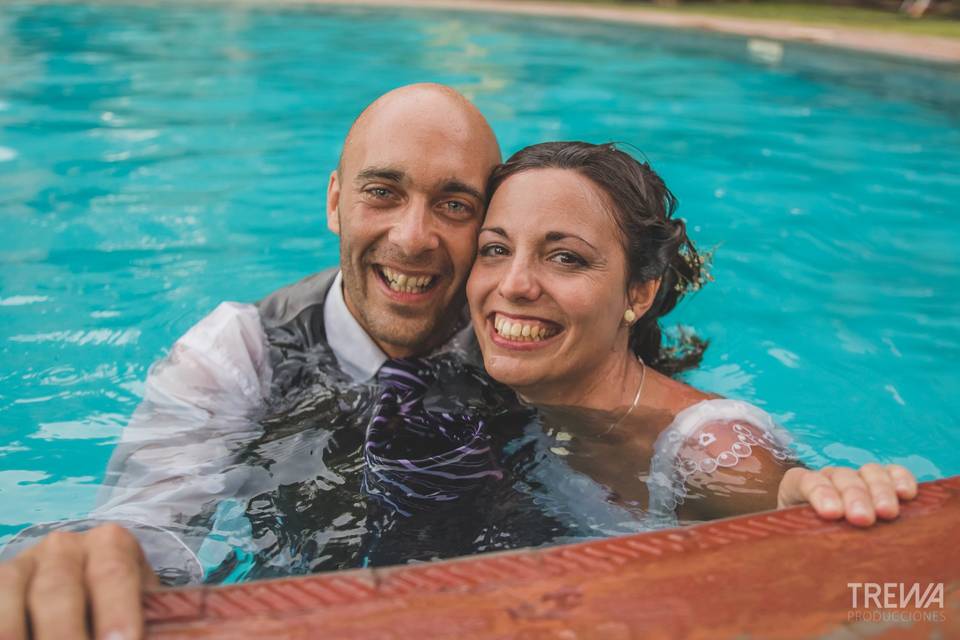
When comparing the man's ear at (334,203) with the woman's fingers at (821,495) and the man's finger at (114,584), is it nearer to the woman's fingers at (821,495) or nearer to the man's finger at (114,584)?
the man's finger at (114,584)

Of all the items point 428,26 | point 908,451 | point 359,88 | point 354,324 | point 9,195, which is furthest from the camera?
point 428,26

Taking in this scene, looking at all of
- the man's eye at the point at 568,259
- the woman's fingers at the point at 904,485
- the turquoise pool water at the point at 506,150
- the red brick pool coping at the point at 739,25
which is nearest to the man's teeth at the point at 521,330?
the man's eye at the point at 568,259

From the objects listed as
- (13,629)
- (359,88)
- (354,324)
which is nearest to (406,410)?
(354,324)

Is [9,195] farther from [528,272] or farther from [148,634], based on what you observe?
[148,634]

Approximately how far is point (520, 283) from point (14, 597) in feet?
5.65

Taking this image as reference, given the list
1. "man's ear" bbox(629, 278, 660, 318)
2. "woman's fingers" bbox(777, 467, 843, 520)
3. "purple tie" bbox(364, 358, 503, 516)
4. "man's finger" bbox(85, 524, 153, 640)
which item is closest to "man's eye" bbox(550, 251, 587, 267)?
"man's ear" bbox(629, 278, 660, 318)

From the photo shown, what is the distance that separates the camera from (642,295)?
10.6ft

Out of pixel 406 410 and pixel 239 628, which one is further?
pixel 406 410

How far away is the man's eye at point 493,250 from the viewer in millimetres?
3064

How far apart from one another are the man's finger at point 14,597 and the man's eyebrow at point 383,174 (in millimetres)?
1915

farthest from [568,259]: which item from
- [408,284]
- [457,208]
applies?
[408,284]

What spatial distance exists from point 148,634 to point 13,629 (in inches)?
8.4

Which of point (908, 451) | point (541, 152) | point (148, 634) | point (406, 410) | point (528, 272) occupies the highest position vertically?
point (541, 152)

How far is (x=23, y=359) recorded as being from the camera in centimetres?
475
